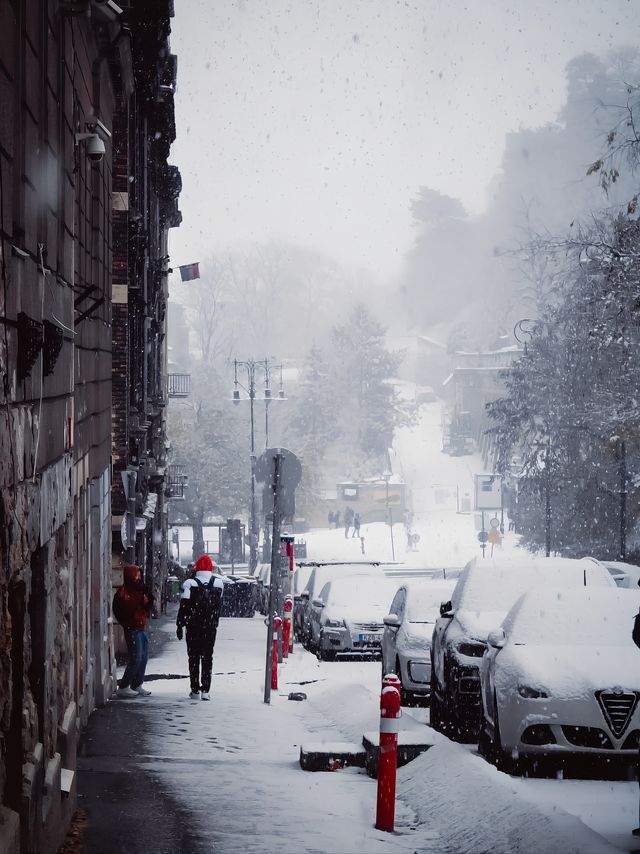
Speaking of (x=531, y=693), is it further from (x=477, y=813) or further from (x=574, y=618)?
(x=477, y=813)

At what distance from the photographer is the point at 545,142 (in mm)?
182875

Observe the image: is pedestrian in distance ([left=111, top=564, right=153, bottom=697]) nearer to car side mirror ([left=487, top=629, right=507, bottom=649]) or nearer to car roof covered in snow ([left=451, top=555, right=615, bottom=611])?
car roof covered in snow ([left=451, top=555, right=615, bottom=611])

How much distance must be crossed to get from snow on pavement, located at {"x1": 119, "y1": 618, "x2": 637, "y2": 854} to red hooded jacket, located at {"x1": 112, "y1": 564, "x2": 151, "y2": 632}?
899 mm

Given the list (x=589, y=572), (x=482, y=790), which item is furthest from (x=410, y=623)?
(x=482, y=790)

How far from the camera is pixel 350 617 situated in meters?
22.4

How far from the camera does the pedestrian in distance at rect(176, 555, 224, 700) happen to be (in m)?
15.9

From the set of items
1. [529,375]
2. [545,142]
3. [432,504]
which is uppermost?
[545,142]

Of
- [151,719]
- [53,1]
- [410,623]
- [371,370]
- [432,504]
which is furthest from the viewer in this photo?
[371,370]

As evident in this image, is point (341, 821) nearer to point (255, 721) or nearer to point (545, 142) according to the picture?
point (255, 721)

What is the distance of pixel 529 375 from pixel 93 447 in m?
39.1

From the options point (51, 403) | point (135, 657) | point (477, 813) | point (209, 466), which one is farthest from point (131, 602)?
point (209, 466)

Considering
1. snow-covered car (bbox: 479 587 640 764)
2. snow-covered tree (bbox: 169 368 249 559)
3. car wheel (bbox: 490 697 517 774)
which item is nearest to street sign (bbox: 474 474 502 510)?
snow-covered tree (bbox: 169 368 249 559)

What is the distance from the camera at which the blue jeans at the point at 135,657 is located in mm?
15836

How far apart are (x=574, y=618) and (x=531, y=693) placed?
1390 millimetres
